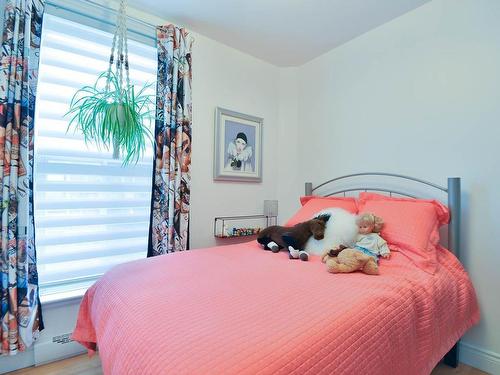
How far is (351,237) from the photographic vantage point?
5.44ft

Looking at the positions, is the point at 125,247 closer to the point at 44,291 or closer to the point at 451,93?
the point at 44,291

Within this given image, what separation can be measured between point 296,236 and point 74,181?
1547mm

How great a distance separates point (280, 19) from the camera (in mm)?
2184

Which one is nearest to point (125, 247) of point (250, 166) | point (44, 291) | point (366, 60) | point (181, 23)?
point (44, 291)

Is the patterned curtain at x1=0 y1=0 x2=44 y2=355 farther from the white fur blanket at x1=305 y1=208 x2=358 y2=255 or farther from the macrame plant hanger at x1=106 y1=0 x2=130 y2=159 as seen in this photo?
the white fur blanket at x1=305 y1=208 x2=358 y2=255

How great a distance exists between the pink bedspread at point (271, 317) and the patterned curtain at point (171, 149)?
0.54m

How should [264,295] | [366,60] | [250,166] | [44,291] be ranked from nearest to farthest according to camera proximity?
1. [264,295]
2. [44,291]
3. [366,60]
4. [250,166]

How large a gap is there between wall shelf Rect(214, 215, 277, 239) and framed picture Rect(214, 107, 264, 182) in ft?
1.25

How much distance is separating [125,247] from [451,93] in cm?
258

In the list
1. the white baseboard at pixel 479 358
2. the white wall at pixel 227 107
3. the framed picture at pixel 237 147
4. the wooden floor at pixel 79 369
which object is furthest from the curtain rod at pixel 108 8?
the white baseboard at pixel 479 358

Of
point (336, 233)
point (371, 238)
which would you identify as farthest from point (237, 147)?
point (371, 238)

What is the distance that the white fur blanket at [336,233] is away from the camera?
1.66m

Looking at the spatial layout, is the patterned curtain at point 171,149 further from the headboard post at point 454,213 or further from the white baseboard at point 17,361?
the headboard post at point 454,213

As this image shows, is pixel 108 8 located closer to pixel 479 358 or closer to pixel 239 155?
pixel 239 155
